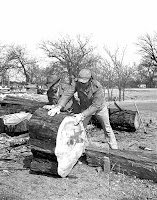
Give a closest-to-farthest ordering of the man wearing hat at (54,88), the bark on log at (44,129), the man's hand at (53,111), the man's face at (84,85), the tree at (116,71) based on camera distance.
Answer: the bark on log at (44,129), the man's hand at (53,111), the man's face at (84,85), the man wearing hat at (54,88), the tree at (116,71)

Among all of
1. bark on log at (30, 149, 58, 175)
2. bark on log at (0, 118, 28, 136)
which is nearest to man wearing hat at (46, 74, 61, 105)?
bark on log at (0, 118, 28, 136)

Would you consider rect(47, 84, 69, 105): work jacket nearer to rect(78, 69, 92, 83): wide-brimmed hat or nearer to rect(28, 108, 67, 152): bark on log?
rect(78, 69, 92, 83): wide-brimmed hat

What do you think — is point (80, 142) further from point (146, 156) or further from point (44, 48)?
point (44, 48)

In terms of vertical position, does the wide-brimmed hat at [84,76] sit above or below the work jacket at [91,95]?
above

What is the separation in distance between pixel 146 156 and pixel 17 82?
135ft

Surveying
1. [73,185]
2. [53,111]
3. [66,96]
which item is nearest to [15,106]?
[66,96]

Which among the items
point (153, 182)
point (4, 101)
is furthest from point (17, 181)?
point (4, 101)

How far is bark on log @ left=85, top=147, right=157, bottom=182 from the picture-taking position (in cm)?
395

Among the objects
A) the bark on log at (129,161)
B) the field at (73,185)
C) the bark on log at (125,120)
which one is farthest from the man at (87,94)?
the bark on log at (125,120)

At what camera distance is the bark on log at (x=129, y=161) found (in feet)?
13.0

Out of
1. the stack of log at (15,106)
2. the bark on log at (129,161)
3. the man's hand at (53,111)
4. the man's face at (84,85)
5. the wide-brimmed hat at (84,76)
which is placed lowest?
Result: the bark on log at (129,161)

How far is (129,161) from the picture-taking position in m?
4.13

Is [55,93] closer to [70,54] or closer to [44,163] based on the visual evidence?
[44,163]

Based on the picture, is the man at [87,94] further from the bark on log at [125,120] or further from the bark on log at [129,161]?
the bark on log at [125,120]
